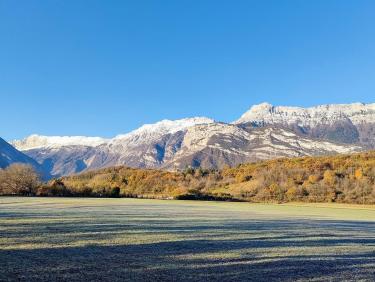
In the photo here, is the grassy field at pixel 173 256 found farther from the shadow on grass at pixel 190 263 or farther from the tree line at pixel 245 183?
the tree line at pixel 245 183

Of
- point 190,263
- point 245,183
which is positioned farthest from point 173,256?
point 245,183

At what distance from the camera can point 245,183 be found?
540 ft

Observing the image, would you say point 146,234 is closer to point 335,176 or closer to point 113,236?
point 113,236

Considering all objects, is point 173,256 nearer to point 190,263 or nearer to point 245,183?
point 190,263

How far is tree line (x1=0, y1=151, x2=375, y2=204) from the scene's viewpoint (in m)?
118

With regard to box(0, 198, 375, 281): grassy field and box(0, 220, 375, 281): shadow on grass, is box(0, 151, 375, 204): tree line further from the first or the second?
box(0, 220, 375, 281): shadow on grass

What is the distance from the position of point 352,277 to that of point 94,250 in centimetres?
1036

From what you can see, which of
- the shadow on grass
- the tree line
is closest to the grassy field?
the shadow on grass

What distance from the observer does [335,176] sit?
146 metres

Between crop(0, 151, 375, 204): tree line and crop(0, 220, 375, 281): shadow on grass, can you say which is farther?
crop(0, 151, 375, 204): tree line

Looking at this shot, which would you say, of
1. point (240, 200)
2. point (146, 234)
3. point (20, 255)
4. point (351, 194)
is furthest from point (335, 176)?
point (20, 255)

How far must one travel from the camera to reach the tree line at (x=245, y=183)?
385 feet

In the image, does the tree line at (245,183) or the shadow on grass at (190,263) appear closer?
the shadow on grass at (190,263)

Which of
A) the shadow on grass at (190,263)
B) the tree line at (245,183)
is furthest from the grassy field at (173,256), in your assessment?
the tree line at (245,183)
